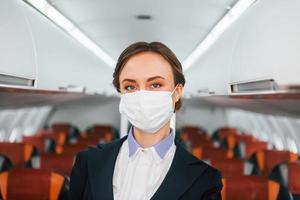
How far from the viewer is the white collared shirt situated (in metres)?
2.04

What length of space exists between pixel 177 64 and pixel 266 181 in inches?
89.7

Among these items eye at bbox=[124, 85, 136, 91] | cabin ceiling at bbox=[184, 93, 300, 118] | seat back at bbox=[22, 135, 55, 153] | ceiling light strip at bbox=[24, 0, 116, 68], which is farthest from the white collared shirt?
seat back at bbox=[22, 135, 55, 153]

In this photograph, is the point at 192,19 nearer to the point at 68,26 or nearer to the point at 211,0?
the point at 211,0

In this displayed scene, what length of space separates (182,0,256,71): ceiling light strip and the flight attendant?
219cm

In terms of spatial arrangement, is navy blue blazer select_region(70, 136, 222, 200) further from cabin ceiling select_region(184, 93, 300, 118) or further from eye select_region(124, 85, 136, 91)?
cabin ceiling select_region(184, 93, 300, 118)

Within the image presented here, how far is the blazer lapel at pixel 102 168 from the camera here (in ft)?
6.64

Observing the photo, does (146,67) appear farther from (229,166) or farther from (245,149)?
(245,149)

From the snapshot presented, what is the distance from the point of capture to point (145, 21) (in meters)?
6.10

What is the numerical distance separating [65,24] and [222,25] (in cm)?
219

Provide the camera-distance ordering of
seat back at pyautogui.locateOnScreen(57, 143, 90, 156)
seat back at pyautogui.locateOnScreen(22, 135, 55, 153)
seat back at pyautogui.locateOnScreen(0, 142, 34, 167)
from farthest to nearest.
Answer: seat back at pyautogui.locateOnScreen(22, 135, 55, 153), seat back at pyautogui.locateOnScreen(57, 143, 90, 156), seat back at pyautogui.locateOnScreen(0, 142, 34, 167)

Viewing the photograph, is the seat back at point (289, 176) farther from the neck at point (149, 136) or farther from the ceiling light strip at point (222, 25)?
the neck at point (149, 136)

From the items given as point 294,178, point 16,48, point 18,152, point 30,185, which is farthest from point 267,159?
point 16,48

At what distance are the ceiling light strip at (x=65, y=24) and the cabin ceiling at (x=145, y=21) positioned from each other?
7cm

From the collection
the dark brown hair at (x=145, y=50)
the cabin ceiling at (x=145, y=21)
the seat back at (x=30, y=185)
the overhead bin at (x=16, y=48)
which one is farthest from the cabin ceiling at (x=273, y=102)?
the overhead bin at (x=16, y=48)
